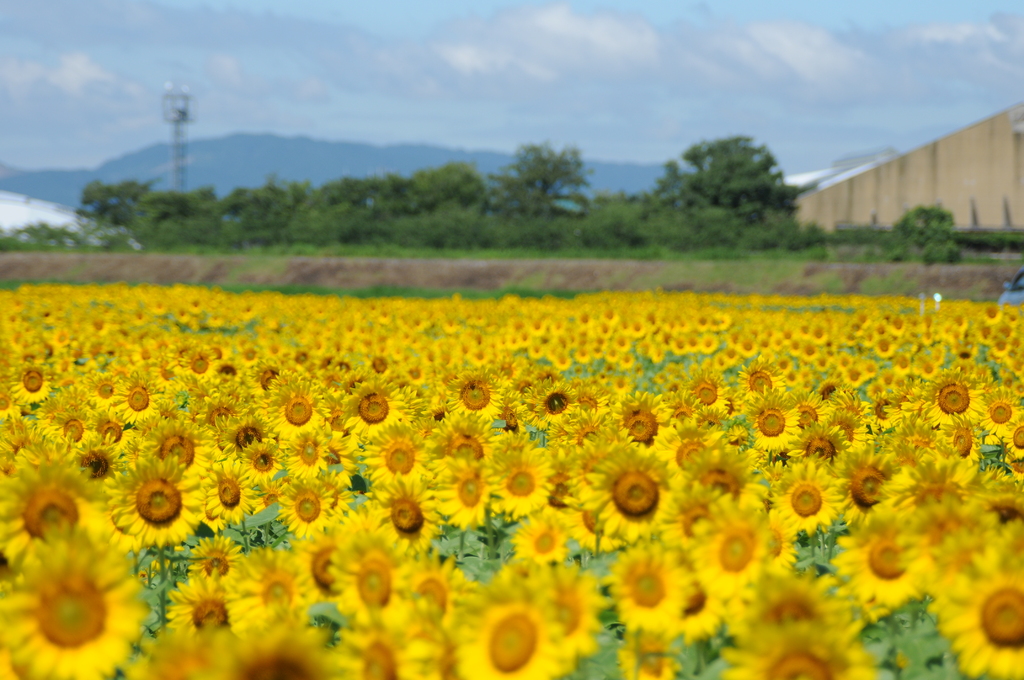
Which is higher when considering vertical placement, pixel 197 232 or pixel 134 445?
pixel 197 232

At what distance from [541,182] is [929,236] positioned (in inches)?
2048

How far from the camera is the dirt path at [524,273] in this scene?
43.5 metres

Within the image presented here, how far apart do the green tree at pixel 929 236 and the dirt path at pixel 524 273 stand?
7.24 ft

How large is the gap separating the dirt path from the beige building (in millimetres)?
25732

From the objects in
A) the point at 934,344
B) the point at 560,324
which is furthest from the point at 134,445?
the point at 934,344

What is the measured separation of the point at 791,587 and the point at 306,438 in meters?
3.07

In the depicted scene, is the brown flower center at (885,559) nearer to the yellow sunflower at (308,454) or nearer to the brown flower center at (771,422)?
the brown flower center at (771,422)

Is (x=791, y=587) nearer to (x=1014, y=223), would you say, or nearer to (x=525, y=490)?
(x=525, y=490)

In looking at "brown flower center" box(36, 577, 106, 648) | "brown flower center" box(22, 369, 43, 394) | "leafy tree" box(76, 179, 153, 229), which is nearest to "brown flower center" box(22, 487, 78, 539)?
"brown flower center" box(36, 577, 106, 648)

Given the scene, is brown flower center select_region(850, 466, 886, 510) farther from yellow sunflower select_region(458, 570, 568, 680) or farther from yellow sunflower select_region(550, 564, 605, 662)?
yellow sunflower select_region(458, 570, 568, 680)

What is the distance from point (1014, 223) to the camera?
7081 centimetres

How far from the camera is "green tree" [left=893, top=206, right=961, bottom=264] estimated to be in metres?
47.5

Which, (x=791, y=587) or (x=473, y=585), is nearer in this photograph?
(x=791, y=587)

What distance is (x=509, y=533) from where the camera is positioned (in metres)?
3.84
